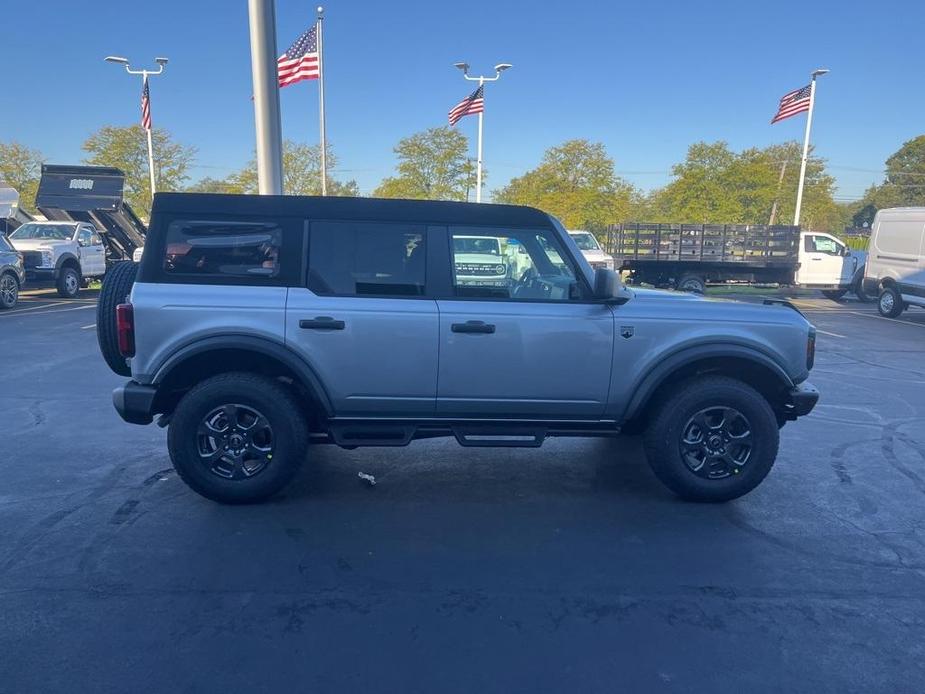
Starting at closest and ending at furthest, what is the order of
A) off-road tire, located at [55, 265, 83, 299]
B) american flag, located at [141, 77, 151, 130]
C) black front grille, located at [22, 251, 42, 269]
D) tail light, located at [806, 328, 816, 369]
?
tail light, located at [806, 328, 816, 369]
black front grille, located at [22, 251, 42, 269]
off-road tire, located at [55, 265, 83, 299]
american flag, located at [141, 77, 151, 130]

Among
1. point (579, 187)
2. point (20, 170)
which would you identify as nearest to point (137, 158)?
point (20, 170)

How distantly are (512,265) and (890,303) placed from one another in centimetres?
1525

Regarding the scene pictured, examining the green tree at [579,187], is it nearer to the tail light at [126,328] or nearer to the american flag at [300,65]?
the american flag at [300,65]

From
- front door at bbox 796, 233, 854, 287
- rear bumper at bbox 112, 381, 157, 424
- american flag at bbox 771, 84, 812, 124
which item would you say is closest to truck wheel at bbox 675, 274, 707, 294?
front door at bbox 796, 233, 854, 287

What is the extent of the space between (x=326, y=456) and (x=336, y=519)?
4.35 feet

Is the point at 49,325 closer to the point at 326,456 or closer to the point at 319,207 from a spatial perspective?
the point at 326,456

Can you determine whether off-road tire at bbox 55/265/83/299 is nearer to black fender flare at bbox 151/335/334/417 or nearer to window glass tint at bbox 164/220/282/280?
window glass tint at bbox 164/220/282/280

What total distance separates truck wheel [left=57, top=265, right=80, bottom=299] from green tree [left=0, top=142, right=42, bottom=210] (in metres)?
22.2

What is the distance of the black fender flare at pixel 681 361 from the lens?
181 inches

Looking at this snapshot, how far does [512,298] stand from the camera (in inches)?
183

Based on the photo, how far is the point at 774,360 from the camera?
15.5 feet

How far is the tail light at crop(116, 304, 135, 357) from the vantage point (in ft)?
14.4

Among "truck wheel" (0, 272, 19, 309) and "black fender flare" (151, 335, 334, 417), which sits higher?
"black fender flare" (151, 335, 334, 417)

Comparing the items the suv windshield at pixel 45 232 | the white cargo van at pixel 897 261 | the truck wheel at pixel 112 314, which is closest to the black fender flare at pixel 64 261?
the suv windshield at pixel 45 232
